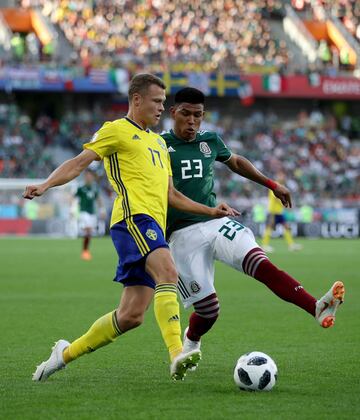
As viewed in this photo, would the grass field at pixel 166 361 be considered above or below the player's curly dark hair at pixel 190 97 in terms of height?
below

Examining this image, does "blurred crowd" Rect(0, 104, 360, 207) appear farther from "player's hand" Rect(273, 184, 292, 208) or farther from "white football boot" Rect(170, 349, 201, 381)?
"white football boot" Rect(170, 349, 201, 381)

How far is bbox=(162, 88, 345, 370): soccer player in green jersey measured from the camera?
8203mm

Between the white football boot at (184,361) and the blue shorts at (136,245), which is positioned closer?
the white football boot at (184,361)

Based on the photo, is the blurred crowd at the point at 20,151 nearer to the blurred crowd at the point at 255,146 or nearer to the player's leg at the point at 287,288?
the blurred crowd at the point at 255,146

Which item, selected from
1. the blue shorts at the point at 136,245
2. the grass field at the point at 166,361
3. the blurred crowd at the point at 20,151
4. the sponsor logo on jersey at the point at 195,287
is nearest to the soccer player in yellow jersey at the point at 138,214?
the blue shorts at the point at 136,245

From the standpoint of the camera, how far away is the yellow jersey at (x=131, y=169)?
297 inches

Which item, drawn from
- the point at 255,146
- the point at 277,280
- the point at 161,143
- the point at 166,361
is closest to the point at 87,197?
the point at 166,361

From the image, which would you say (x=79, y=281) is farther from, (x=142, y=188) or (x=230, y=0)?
(x=230, y=0)

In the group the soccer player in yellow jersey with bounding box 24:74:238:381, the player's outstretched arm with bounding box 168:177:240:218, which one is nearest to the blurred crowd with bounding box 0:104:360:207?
the player's outstretched arm with bounding box 168:177:240:218

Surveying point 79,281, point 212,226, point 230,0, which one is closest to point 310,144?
point 230,0

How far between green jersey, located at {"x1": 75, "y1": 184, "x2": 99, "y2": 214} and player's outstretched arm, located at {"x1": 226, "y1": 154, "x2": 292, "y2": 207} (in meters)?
16.6

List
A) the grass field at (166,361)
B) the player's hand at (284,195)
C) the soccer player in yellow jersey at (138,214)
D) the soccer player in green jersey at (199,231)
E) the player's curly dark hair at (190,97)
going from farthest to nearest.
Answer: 1. the player's hand at (284,195)
2. the player's curly dark hair at (190,97)
3. the soccer player in green jersey at (199,231)
4. the soccer player in yellow jersey at (138,214)
5. the grass field at (166,361)

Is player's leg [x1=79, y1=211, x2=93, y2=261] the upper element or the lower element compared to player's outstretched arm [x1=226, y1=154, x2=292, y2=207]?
lower

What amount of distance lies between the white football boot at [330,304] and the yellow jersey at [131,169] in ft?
4.24
